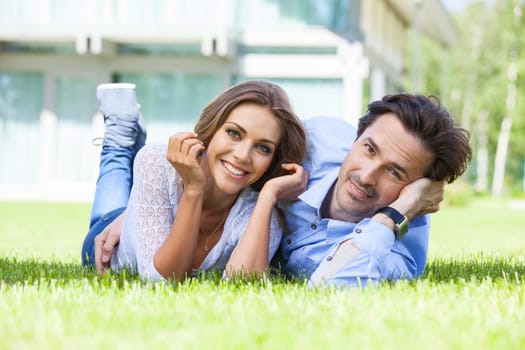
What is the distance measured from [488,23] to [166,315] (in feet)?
150

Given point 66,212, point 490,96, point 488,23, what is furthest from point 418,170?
point 488,23

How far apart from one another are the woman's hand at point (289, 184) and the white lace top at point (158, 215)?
18cm

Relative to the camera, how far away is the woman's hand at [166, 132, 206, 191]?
390 centimetres

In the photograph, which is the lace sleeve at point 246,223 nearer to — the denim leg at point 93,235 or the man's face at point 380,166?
the man's face at point 380,166

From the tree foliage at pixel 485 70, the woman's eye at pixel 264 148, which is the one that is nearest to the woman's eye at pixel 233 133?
the woman's eye at pixel 264 148

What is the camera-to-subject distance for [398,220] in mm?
4125

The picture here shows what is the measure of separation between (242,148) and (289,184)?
0.37 metres

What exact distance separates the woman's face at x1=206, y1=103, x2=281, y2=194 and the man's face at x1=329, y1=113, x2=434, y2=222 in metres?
0.43

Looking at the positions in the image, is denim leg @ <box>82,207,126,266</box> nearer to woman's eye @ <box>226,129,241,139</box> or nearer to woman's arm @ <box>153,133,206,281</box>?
woman's arm @ <box>153,133,206,281</box>

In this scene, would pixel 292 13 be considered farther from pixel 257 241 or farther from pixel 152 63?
pixel 257 241

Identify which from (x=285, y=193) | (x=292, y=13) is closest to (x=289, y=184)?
(x=285, y=193)

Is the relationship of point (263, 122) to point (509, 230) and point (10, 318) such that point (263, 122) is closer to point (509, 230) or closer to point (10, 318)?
point (10, 318)

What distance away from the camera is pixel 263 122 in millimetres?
4277

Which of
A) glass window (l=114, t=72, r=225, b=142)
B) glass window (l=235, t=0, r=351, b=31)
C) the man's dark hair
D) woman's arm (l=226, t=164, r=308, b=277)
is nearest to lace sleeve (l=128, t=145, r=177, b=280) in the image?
woman's arm (l=226, t=164, r=308, b=277)
